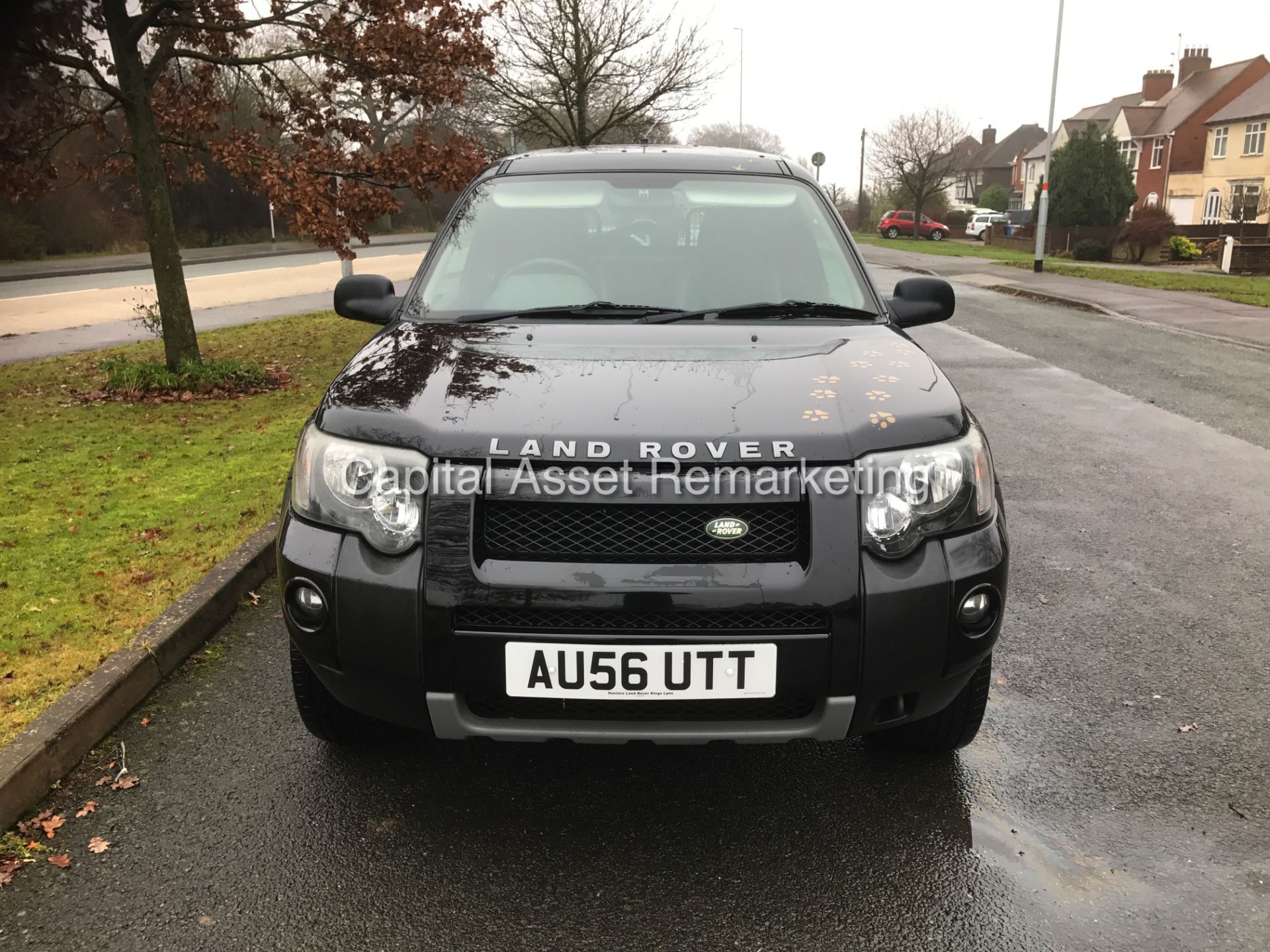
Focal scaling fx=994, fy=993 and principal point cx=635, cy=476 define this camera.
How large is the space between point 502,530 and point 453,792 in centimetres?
94

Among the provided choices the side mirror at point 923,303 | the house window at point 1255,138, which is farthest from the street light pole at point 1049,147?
the house window at point 1255,138

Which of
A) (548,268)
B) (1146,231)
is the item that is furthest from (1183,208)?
(548,268)

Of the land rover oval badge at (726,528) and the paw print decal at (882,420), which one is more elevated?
the paw print decal at (882,420)

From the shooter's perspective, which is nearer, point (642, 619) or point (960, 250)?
point (642, 619)

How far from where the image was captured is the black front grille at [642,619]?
2264mm

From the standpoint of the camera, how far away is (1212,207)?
54.4 m

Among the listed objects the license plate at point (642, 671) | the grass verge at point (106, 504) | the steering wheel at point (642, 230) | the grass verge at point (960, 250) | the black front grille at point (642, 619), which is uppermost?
the steering wheel at point (642, 230)

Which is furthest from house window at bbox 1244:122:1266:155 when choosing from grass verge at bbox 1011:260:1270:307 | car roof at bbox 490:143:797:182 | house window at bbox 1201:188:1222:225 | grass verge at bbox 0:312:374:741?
car roof at bbox 490:143:797:182

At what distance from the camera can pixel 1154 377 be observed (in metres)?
10.2

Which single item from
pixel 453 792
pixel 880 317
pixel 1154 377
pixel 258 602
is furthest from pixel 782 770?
pixel 1154 377

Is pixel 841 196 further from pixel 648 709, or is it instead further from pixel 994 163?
pixel 648 709

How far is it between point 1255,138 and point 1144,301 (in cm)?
4211

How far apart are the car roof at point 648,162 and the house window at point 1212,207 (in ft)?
191

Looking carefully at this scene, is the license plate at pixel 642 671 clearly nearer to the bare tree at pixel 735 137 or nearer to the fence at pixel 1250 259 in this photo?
the fence at pixel 1250 259
